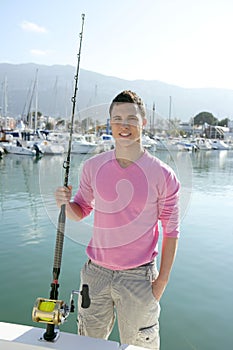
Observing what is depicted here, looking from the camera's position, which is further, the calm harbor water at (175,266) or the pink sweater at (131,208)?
the calm harbor water at (175,266)

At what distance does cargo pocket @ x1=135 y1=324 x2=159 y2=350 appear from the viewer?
138 centimetres

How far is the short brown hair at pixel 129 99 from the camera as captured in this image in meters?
1.36

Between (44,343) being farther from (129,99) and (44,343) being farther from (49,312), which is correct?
(129,99)

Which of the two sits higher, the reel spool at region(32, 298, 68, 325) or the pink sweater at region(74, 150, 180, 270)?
the pink sweater at region(74, 150, 180, 270)

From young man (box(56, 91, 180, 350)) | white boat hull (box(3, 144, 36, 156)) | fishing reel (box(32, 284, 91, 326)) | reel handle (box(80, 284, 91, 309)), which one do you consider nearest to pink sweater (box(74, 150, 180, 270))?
young man (box(56, 91, 180, 350))

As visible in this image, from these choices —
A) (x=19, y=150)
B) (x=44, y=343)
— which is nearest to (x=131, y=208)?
(x=44, y=343)

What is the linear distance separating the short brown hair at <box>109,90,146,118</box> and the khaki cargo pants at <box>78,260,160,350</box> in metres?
0.58

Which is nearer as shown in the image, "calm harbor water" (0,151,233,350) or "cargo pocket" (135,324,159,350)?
"cargo pocket" (135,324,159,350)

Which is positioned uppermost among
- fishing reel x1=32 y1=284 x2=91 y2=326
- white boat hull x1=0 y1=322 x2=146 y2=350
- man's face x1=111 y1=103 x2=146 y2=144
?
man's face x1=111 y1=103 x2=146 y2=144

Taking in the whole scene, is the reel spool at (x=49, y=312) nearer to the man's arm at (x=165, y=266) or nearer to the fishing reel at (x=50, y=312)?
the fishing reel at (x=50, y=312)

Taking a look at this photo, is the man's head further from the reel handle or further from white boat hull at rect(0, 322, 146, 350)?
white boat hull at rect(0, 322, 146, 350)

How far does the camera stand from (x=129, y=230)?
1383 millimetres

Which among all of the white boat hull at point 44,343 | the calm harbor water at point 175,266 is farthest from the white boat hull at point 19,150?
the white boat hull at point 44,343

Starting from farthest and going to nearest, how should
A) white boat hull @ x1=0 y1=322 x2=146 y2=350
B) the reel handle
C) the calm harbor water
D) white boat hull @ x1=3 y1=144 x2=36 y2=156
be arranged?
white boat hull @ x1=3 y1=144 x2=36 y2=156 < the calm harbor water < the reel handle < white boat hull @ x1=0 y1=322 x2=146 y2=350
